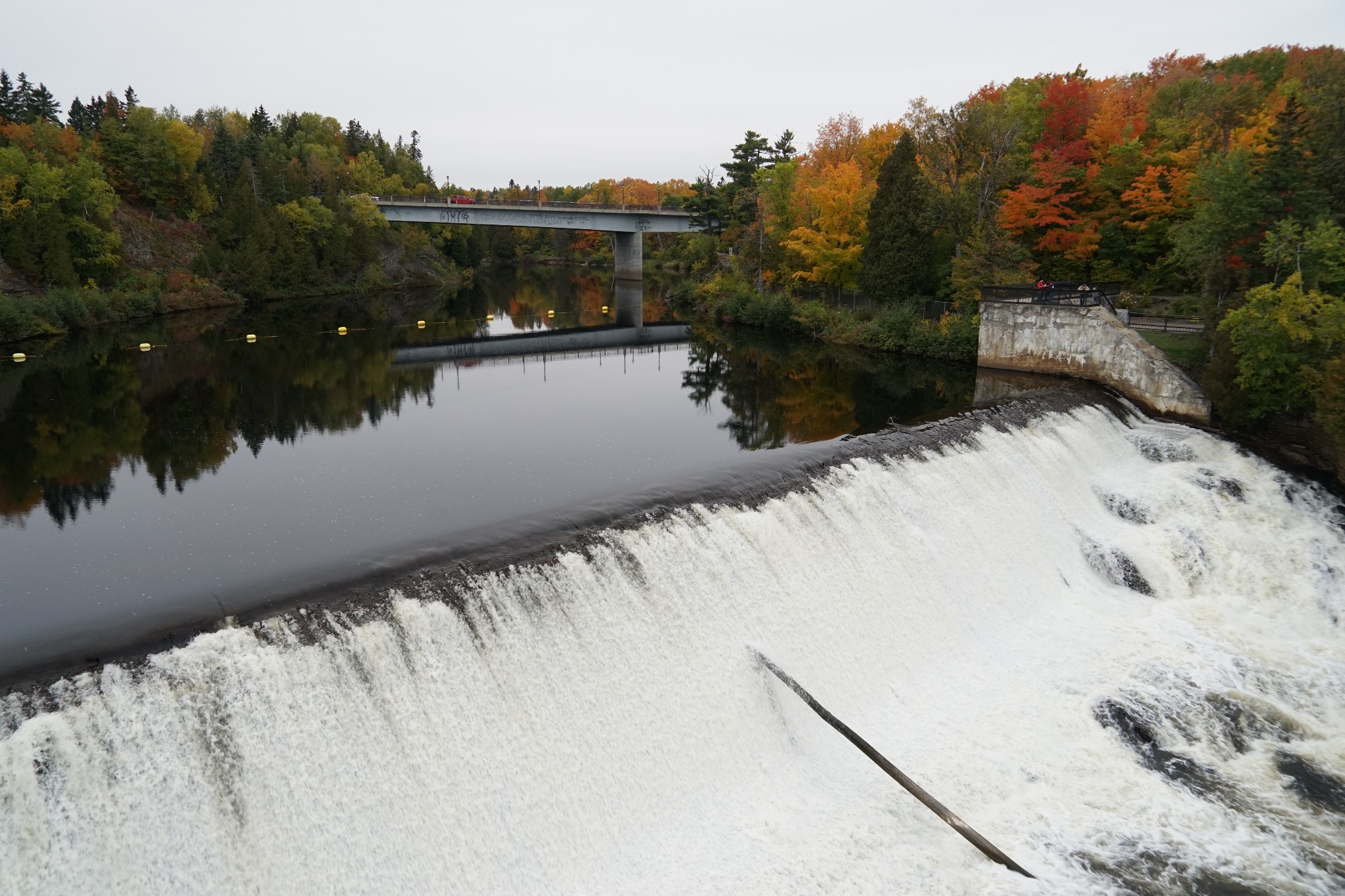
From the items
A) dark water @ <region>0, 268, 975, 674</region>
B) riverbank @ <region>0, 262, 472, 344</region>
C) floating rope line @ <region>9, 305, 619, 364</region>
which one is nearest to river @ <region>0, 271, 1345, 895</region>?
dark water @ <region>0, 268, 975, 674</region>

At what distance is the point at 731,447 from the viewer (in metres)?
21.4

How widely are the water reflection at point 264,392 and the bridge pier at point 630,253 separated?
28238 mm

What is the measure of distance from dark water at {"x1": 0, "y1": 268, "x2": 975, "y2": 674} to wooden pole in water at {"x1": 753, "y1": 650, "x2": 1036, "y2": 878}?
560cm

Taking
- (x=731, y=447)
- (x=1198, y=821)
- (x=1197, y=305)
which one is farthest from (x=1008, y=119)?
(x=1198, y=821)

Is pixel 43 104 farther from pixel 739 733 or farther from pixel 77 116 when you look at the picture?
pixel 739 733

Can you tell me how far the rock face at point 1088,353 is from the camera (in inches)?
953

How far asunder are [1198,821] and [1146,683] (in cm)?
302

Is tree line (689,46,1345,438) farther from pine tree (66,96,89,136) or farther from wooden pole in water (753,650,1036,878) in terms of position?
pine tree (66,96,89,136)

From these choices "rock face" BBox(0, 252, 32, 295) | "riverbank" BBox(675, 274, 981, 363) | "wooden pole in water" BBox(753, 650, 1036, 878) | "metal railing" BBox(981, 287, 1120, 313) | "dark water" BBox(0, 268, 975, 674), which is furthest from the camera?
"rock face" BBox(0, 252, 32, 295)

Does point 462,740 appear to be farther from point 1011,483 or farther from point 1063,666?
point 1011,483

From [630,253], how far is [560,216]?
905 cm

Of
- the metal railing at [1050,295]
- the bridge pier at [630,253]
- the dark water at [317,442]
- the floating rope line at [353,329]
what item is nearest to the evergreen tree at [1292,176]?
the metal railing at [1050,295]

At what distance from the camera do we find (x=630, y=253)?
7544cm

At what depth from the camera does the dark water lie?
41.5 feet
